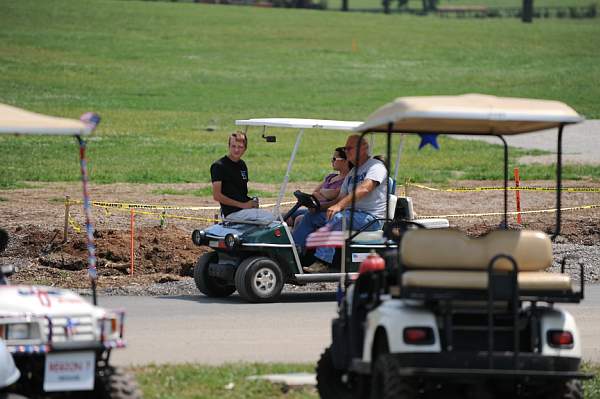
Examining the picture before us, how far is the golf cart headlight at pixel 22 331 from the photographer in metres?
7.46

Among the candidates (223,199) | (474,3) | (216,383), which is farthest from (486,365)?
(474,3)

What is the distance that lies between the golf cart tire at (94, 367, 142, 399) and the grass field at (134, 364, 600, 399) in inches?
41.3

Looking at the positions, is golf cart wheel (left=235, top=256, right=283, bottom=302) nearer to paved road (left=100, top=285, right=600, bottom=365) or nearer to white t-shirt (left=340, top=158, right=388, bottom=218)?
paved road (left=100, top=285, right=600, bottom=365)

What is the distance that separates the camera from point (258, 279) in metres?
14.0

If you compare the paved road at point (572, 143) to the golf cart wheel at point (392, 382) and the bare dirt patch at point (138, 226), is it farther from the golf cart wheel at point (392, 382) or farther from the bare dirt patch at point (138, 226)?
the golf cart wheel at point (392, 382)

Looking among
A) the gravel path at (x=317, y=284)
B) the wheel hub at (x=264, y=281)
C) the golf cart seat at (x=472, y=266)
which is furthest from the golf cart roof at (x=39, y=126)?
the gravel path at (x=317, y=284)

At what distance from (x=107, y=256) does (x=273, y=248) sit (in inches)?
153

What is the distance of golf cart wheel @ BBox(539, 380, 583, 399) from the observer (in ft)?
26.0

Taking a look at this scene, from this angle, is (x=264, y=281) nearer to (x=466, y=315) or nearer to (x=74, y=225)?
(x=466, y=315)

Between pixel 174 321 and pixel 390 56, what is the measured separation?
6078cm

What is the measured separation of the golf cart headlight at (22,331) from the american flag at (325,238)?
6343 millimetres

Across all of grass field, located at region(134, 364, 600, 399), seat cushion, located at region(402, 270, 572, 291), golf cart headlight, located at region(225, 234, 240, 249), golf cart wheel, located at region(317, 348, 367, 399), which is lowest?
grass field, located at region(134, 364, 600, 399)

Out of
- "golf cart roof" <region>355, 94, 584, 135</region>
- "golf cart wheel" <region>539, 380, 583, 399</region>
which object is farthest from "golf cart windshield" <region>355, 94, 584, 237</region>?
"golf cart wheel" <region>539, 380, 583, 399</region>

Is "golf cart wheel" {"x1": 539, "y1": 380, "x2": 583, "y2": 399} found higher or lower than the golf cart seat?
lower
